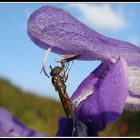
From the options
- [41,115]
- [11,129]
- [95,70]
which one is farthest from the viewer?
[41,115]

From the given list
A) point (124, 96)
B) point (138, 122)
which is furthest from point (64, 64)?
point (138, 122)

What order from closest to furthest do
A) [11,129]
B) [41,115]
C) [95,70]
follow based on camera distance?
1. [11,129]
2. [95,70]
3. [41,115]

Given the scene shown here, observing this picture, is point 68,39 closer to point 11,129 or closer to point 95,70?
point 95,70

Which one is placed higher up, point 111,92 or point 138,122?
point 111,92

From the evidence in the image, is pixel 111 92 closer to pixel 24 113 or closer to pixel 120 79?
pixel 120 79

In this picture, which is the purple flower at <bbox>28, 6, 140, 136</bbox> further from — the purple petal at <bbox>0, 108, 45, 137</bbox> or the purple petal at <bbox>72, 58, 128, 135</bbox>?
the purple petal at <bbox>0, 108, 45, 137</bbox>

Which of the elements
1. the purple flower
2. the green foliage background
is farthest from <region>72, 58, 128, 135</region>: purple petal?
the green foliage background

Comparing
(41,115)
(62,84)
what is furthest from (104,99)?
(41,115)
